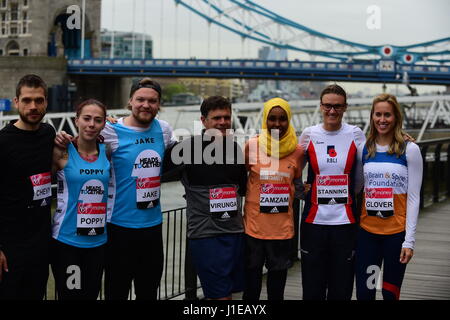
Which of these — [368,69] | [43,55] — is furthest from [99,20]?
[368,69]

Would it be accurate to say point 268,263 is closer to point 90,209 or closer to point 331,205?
point 331,205

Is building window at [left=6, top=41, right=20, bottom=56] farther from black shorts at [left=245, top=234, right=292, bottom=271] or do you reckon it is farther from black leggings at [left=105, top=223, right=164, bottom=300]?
black shorts at [left=245, top=234, right=292, bottom=271]

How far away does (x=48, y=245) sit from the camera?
3.10 metres

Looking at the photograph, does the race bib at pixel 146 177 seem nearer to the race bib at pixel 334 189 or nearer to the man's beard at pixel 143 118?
the man's beard at pixel 143 118

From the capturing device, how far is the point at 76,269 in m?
3.17

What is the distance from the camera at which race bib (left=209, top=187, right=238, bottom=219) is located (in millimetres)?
3332

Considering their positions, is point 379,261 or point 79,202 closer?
point 79,202

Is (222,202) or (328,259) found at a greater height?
(222,202)

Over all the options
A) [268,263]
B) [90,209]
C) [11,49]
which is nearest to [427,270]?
[268,263]

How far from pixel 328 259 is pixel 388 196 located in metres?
0.44

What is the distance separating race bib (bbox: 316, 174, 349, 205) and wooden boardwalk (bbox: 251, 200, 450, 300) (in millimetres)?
1275

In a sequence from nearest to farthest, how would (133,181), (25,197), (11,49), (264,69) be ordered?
(25,197)
(133,181)
(264,69)
(11,49)

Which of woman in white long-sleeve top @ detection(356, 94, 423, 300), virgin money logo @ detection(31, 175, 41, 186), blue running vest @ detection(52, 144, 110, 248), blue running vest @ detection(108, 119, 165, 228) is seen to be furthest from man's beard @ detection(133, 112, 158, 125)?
woman in white long-sleeve top @ detection(356, 94, 423, 300)

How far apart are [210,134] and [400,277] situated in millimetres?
1141
